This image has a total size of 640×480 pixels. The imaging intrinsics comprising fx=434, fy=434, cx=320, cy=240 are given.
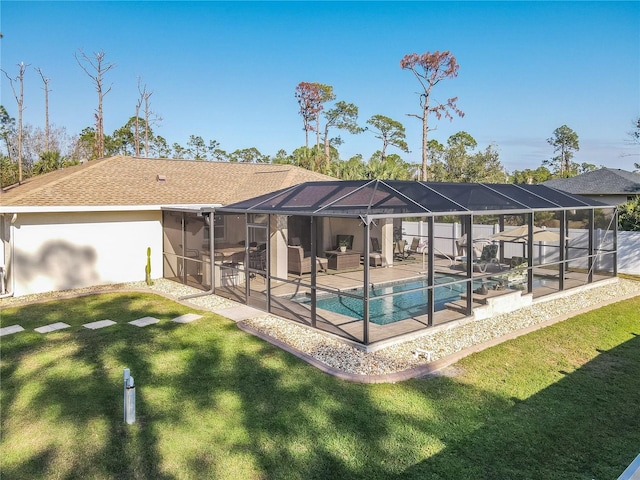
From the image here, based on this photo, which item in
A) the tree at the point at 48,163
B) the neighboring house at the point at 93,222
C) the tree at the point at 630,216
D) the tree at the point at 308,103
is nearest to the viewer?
the neighboring house at the point at 93,222

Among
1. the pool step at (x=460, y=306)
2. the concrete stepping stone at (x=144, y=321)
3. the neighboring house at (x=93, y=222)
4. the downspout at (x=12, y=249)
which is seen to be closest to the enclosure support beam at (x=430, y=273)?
the pool step at (x=460, y=306)

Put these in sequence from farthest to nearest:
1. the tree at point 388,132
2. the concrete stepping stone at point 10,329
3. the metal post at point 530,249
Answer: the tree at point 388,132
the metal post at point 530,249
the concrete stepping stone at point 10,329

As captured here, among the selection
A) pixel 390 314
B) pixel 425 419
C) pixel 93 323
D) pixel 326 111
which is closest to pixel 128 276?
pixel 93 323

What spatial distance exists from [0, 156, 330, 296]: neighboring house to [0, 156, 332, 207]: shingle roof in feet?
0.11

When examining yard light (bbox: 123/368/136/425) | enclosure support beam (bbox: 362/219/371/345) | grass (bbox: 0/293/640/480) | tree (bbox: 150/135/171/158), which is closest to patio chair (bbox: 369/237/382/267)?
grass (bbox: 0/293/640/480)

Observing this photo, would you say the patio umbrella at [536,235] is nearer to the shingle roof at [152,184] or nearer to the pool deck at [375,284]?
the pool deck at [375,284]

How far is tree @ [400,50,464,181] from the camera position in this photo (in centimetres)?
3177

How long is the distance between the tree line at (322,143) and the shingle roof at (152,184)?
225 inches

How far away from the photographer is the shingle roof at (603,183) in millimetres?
22172

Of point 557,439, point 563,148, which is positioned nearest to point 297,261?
point 557,439

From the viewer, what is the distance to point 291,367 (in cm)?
743

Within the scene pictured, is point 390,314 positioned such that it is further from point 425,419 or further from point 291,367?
point 425,419

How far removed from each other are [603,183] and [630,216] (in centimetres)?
676

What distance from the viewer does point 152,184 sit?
53.0ft
